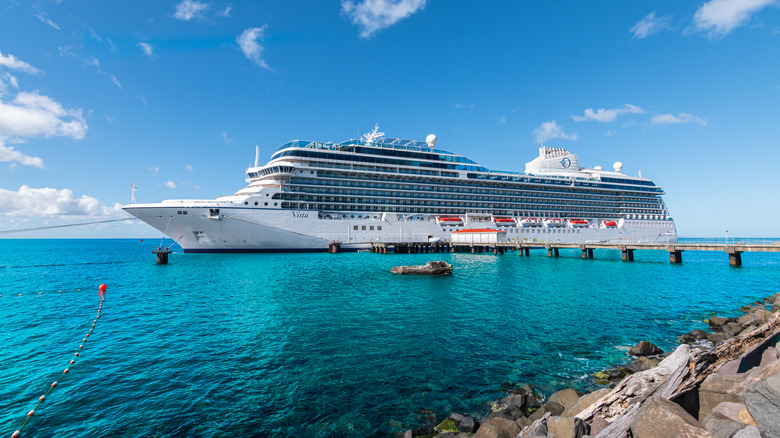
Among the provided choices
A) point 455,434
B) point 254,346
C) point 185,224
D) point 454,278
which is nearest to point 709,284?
point 454,278

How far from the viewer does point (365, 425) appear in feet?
25.2

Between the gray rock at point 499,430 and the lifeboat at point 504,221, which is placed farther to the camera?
the lifeboat at point 504,221

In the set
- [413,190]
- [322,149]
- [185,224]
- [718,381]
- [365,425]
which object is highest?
[322,149]

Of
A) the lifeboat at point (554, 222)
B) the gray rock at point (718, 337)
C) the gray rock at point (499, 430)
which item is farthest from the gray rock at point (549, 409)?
the lifeboat at point (554, 222)

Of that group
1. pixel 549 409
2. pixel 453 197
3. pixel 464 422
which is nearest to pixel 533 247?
pixel 453 197

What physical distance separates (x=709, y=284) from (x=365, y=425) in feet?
111

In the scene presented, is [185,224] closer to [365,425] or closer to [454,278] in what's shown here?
[454,278]

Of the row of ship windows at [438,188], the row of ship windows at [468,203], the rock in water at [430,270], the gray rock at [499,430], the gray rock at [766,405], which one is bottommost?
the gray rock at [499,430]

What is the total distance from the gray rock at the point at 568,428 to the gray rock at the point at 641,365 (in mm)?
6308

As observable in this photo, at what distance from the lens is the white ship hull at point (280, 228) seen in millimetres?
43938

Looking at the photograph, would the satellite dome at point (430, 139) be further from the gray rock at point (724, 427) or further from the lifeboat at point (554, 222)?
the gray rock at point (724, 427)

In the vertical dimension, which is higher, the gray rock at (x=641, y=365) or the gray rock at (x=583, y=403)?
the gray rock at (x=583, y=403)

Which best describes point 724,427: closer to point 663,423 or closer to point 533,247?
point 663,423

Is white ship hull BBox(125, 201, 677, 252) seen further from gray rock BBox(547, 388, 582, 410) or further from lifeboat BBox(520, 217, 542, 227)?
gray rock BBox(547, 388, 582, 410)
